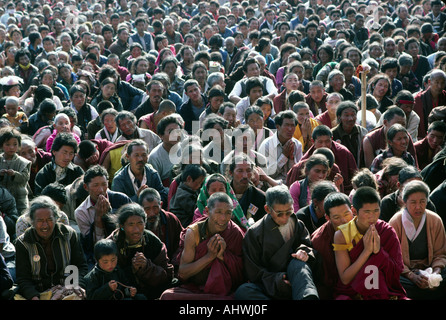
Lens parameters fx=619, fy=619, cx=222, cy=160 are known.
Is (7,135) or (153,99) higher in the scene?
(153,99)

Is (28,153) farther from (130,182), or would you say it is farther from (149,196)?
(149,196)

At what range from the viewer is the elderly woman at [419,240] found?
4.59 meters

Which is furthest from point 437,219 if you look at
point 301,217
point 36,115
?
point 36,115

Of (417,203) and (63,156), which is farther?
(63,156)

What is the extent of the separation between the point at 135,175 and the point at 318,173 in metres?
1.73

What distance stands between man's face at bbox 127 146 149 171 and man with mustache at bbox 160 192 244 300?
1417 millimetres

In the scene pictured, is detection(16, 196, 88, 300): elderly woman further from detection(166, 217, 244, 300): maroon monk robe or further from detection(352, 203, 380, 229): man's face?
detection(352, 203, 380, 229): man's face

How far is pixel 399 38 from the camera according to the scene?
11109 mm

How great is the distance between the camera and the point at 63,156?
5.93m

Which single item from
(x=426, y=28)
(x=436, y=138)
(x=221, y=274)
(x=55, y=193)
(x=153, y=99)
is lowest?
(x=221, y=274)

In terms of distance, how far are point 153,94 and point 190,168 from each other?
9.42 ft

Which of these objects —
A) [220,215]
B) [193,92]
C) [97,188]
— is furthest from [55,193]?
[193,92]

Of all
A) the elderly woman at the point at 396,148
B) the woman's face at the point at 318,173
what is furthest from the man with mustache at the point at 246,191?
the elderly woman at the point at 396,148

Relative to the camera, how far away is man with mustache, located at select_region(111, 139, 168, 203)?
575 cm
